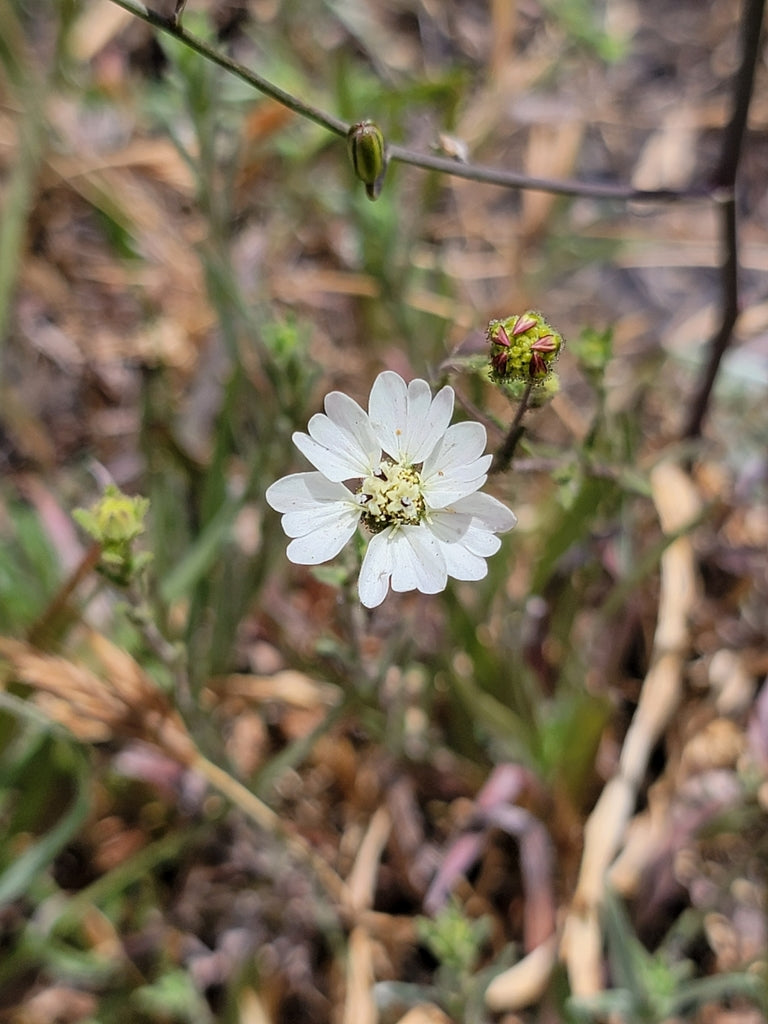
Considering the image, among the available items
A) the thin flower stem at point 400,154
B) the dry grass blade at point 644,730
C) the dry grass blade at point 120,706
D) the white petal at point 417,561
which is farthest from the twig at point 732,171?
the dry grass blade at point 120,706

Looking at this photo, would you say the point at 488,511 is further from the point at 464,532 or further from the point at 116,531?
the point at 116,531

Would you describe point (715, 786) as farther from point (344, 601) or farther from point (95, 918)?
point (95, 918)

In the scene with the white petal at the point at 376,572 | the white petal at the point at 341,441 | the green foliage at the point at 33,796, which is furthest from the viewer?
the green foliage at the point at 33,796

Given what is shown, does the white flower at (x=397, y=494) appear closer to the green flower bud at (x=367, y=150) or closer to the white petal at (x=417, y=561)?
the white petal at (x=417, y=561)

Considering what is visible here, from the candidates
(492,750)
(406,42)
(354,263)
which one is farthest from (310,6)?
(492,750)

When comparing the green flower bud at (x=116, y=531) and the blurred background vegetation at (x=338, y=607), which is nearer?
the green flower bud at (x=116, y=531)

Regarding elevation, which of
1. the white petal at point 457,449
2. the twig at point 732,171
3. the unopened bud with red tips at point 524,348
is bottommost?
the white petal at point 457,449
